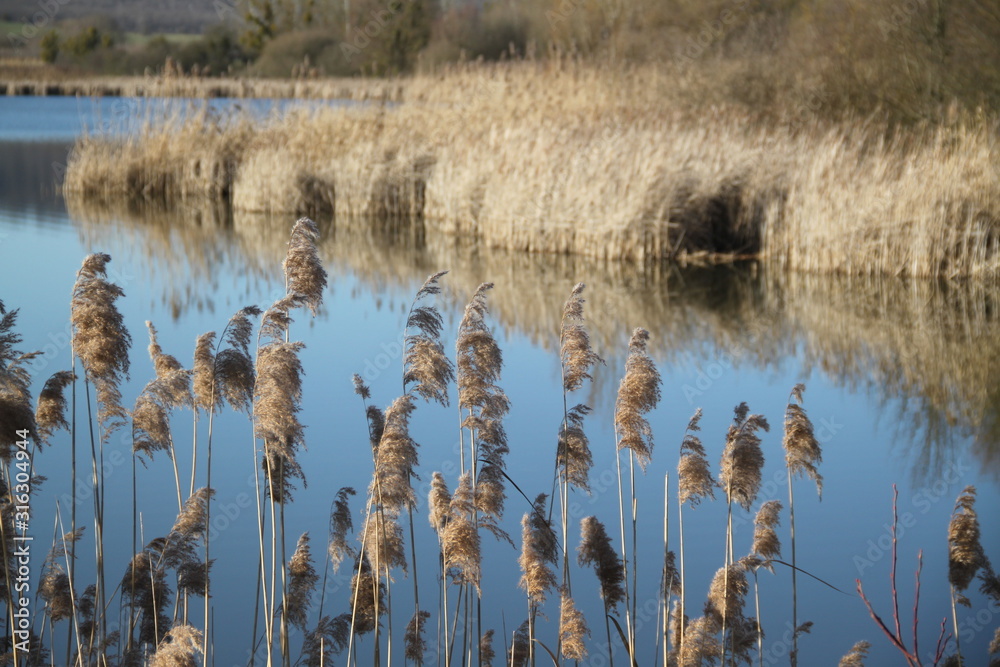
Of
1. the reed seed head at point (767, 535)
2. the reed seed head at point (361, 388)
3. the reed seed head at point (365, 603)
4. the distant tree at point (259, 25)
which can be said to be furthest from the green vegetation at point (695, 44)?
the reed seed head at point (365, 603)

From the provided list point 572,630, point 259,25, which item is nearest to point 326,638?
point 572,630

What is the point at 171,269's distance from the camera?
9.57 meters

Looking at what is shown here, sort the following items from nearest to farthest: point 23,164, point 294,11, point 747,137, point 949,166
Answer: point 949,166, point 747,137, point 23,164, point 294,11

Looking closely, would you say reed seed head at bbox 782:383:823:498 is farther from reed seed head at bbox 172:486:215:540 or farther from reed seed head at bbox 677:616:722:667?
reed seed head at bbox 172:486:215:540

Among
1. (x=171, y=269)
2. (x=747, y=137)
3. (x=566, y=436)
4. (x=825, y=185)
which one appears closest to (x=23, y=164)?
(x=171, y=269)

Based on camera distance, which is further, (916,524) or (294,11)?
(294,11)

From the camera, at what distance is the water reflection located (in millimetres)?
6262

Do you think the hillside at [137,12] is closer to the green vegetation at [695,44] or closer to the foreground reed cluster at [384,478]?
the green vegetation at [695,44]

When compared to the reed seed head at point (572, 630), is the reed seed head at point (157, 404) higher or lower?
higher

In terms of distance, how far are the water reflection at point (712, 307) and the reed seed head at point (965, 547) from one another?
8.22 ft

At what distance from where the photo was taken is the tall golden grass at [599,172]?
8992mm

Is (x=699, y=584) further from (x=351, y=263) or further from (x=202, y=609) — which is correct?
(x=351, y=263)

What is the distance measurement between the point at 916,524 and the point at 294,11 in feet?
83.4

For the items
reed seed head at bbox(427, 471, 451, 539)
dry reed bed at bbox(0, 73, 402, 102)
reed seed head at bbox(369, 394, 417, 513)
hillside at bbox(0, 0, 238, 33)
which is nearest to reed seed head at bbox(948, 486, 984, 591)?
reed seed head at bbox(427, 471, 451, 539)
